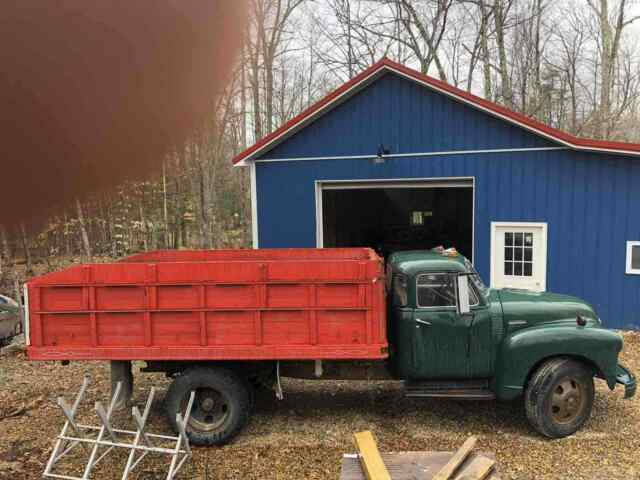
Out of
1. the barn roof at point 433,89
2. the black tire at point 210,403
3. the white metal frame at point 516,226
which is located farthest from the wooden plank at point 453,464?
the barn roof at point 433,89

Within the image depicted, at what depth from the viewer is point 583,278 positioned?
901 centimetres

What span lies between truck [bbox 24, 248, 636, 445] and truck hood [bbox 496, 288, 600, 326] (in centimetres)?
9

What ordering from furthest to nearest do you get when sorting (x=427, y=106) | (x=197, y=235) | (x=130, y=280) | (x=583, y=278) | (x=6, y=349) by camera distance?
(x=197, y=235)
(x=427, y=106)
(x=583, y=278)
(x=6, y=349)
(x=130, y=280)

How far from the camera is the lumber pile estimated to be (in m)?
3.25

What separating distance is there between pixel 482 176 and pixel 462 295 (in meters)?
4.82

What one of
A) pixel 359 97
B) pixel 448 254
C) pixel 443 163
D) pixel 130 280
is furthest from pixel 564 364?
pixel 359 97

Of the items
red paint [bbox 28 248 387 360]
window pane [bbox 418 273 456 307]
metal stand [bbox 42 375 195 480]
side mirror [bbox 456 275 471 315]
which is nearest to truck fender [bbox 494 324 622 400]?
side mirror [bbox 456 275 471 315]

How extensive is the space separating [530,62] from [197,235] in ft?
63.6

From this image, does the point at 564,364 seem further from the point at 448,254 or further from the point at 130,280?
the point at 130,280

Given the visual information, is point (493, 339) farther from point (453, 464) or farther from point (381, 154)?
point (381, 154)

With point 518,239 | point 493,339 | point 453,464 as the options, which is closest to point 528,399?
point 493,339

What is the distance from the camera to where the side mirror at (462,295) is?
5238 mm

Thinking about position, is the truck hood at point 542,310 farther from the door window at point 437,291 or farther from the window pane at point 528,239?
the window pane at point 528,239

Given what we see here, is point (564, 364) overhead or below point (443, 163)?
below
